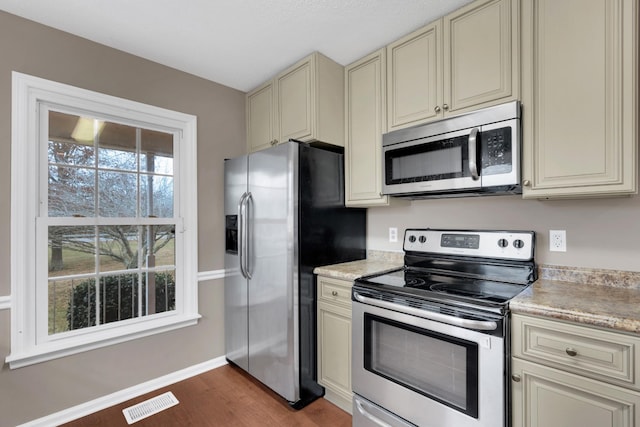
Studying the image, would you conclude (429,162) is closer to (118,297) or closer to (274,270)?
(274,270)

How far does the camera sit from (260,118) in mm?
2719

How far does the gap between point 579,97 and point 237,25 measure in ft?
6.09

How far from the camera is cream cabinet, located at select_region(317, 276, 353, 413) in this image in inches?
76.9

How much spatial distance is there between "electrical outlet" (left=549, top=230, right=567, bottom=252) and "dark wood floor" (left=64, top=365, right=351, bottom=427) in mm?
1569

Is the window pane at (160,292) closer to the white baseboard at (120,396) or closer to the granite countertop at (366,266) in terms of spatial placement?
the white baseboard at (120,396)

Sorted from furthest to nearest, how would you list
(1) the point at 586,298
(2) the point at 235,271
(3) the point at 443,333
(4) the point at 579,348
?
1. (2) the point at 235,271
2. (3) the point at 443,333
3. (1) the point at 586,298
4. (4) the point at 579,348

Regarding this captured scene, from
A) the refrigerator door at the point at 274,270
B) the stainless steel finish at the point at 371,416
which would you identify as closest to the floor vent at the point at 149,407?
the refrigerator door at the point at 274,270

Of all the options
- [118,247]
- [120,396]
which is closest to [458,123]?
[118,247]

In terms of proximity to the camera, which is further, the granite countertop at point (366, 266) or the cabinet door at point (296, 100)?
the cabinet door at point (296, 100)

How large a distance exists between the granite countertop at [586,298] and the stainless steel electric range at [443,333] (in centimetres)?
9

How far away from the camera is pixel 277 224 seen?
6.95 ft

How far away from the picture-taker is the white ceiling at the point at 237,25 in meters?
1.74

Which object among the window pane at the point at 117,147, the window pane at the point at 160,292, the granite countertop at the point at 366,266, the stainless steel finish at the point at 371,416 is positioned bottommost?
the stainless steel finish at the point at 371,416

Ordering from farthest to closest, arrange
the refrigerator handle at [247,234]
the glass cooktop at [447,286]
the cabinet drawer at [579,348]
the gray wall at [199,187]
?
the refrigerator handle at [247,234] < the gray wall at [199,187] < the glass cooktop at [447,286] < the cabinet drawer at [579,348]
